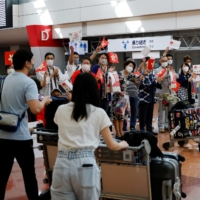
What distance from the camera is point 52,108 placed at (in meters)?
3.94

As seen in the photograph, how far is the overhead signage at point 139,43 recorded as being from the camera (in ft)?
42.3

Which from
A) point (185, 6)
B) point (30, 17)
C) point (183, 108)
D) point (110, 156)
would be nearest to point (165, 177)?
point (110, 156)

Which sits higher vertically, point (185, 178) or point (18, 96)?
point (18, 96)

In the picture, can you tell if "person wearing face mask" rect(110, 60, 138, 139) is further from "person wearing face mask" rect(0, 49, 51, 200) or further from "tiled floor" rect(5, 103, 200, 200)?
"person wearing face mask" rect(0, 49, 51, 200)

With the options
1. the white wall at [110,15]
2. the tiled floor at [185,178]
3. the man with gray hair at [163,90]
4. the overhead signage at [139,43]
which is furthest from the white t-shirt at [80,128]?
the overhead signage at [139,43]

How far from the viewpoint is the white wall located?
41.3 feet

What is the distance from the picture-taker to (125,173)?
350cm

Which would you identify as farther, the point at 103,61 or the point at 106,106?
the point at 106,106

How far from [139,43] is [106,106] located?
6.87 metres

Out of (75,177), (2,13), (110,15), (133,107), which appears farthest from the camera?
(2,13)

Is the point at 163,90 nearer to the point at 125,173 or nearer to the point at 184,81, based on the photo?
the point at 184,81

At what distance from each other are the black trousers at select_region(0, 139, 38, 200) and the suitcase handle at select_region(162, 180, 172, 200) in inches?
45.4

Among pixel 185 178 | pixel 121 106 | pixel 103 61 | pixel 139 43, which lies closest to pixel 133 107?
pixel 121 106

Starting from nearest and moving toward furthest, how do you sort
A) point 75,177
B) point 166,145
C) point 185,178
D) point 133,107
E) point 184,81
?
1. point 75,177
2. point 185,178
3. point 166,145
4. point 133,107
5. point 184,81
